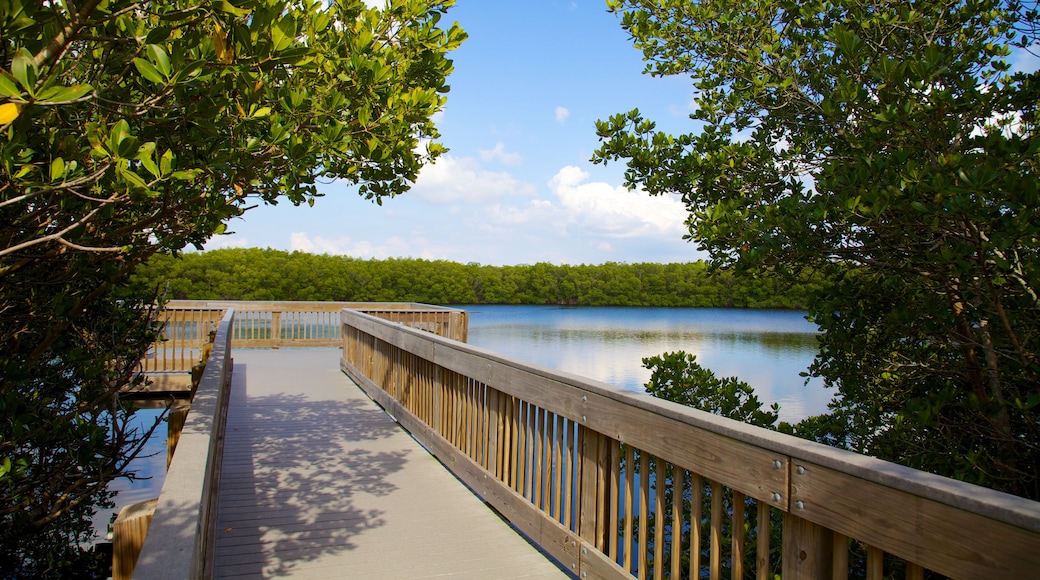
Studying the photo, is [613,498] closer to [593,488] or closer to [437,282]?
[593,488]

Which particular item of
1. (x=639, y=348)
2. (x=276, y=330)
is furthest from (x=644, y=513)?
(x=639, y=348)

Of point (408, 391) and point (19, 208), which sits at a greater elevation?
point (19, 208)

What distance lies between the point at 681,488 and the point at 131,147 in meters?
2.34

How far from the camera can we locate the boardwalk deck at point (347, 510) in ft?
11.2

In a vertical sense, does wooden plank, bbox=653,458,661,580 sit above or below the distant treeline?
below

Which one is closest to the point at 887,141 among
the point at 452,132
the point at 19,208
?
the point at 452,132

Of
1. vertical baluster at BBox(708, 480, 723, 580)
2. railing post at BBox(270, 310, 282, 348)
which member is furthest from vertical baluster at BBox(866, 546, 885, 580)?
railing post at BBox(270, 310, 282, 348)

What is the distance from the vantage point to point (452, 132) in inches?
237

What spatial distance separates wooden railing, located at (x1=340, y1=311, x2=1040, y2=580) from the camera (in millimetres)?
1563

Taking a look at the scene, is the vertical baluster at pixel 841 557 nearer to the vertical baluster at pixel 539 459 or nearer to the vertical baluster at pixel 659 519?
the vertical baluster at pixel 659 519

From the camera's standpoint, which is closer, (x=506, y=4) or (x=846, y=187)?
(x=846, y=187)

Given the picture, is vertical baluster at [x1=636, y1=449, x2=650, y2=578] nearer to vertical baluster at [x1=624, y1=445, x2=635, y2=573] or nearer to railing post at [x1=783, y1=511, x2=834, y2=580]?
vertical baluster at [x1=624, y1=445, x2=635, y2=573]

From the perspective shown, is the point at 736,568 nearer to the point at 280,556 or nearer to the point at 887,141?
the point at 280,556

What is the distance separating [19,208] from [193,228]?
826mm
